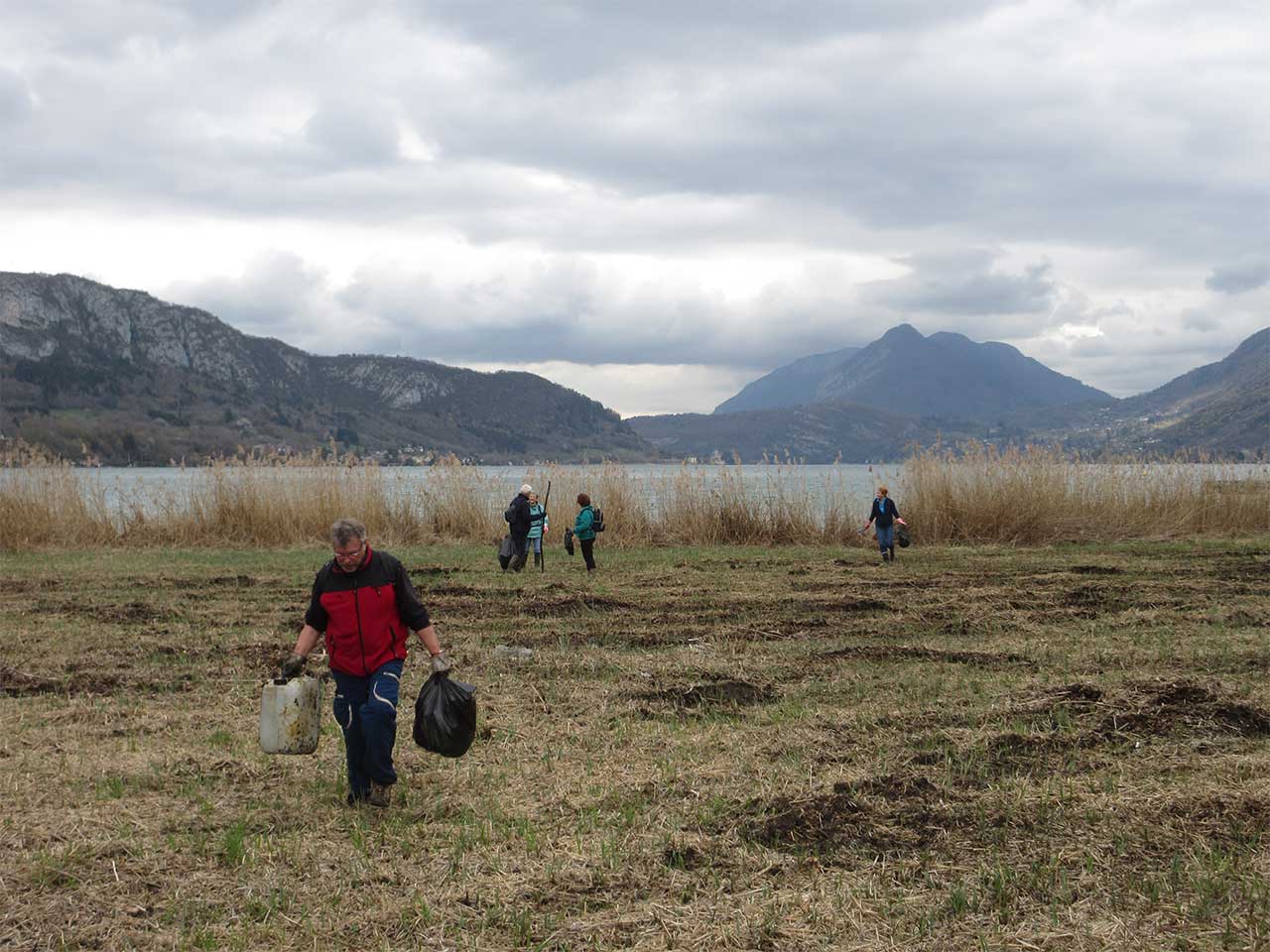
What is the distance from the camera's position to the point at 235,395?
179 meters

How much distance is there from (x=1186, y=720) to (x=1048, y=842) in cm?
259

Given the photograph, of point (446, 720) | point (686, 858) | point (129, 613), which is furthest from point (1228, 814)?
point (129, 613)

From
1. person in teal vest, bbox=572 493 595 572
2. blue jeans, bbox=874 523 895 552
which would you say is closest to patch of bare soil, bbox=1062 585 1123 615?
blue jeans, bbox=874 523 895 552

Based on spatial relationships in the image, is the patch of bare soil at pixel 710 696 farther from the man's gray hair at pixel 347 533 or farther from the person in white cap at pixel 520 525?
the person in white cap at pixel 520 525

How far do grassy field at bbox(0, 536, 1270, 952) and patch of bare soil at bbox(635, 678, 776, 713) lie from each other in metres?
0.05

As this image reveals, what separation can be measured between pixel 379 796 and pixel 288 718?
659 mm

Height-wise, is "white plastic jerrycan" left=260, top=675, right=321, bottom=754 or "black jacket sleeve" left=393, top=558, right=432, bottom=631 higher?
"black jacket sleeve" left=393, top=558, right=432, bottom=631

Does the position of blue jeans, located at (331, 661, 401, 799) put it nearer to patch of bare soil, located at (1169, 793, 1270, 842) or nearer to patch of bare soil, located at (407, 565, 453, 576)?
patch of bare soil, located at (1169, 793, 1270, 842)

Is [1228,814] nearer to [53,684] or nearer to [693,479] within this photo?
[53,684]

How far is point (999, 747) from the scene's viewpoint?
289 inches

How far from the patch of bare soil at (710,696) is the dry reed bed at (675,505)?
14559 mm

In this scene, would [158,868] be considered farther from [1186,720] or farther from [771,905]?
[1186,720]

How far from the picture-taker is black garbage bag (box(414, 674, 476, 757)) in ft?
21.2

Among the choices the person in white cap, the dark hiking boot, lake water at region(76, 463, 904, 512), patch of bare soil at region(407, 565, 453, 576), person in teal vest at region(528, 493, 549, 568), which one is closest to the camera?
the dark hiking boot
